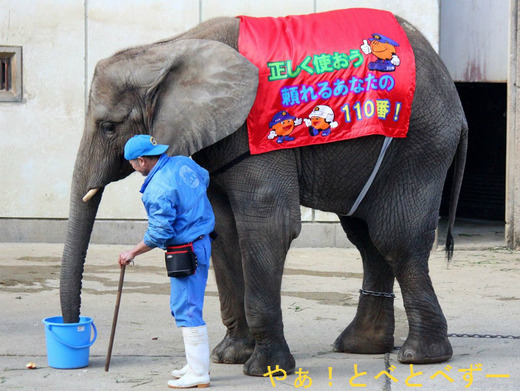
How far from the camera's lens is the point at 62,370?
6.16 meters

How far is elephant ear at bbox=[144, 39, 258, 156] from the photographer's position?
600 centimetres

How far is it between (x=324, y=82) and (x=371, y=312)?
66.0 inches

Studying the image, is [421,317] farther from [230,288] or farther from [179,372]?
[179,372]

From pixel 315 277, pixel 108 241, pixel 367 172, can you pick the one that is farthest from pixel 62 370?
pixel 108 241

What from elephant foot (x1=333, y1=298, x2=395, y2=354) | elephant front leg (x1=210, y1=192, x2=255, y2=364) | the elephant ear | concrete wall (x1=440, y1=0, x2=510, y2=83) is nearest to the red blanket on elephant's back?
the elephant ear

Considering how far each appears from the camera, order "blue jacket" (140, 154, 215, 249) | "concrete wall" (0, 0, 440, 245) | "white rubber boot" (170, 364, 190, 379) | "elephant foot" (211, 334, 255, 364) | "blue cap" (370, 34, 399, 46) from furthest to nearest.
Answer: "concrete wall" (0, 0, 440, 245)
"elephant foot" (211, 334, 255, 364)
"blue cap" (370, 34, 399, 46)
"white rubber boot" (170, 364, 190, 379)
"blue jacket" (140, 154, 215, 249)

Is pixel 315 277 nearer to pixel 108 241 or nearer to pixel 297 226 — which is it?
pixel 108 241

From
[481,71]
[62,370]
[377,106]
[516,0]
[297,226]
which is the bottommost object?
[62,370]

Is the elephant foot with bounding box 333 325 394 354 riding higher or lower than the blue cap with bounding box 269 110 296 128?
lower

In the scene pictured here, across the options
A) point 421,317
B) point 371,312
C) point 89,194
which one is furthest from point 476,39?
point 89,194

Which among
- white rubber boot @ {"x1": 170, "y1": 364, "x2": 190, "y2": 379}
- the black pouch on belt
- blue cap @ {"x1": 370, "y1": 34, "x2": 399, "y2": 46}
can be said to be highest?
blue cap @ {"x1": 370, "y1": 34, "x2": 399, "y2": 46}

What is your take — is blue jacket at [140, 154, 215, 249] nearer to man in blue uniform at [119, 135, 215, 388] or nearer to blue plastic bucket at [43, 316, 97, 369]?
man in blue uniform at [119, 135, 215, 388]

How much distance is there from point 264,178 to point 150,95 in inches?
33.1

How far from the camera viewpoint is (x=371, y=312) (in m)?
6.85
